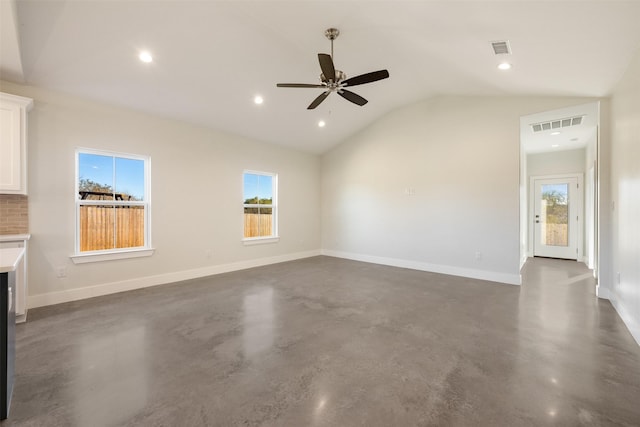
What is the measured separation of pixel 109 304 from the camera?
11.8ft

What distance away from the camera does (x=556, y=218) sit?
6930 millimetres

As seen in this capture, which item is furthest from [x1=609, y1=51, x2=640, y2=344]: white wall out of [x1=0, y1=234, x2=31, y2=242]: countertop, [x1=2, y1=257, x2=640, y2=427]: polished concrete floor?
[x1=0, y1=234, x2=31, y2=242]: countertop

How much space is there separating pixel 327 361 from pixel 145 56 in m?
3.89

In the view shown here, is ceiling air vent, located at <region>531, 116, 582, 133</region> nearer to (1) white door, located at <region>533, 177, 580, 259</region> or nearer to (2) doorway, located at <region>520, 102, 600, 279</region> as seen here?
(2) doorway, located at <region>520, 102, 600, 279</region>

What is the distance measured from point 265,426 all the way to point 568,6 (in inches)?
146

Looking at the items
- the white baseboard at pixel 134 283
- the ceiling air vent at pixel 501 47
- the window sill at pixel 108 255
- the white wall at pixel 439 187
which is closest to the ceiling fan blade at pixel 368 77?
the ceiling air vent at pixel 501 47

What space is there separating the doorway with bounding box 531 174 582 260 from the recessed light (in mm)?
8576

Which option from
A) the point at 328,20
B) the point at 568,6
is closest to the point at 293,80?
the point at 328,20

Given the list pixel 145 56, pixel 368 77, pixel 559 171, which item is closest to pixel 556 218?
pixel 559 171

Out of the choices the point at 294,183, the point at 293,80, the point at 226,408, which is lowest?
the point at 226,408

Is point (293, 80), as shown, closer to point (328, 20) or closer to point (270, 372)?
point (328, 20)

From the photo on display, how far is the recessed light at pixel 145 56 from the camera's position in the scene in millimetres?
3236

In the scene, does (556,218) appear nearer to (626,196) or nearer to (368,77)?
(626,196)

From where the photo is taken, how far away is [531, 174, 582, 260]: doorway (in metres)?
6.64
